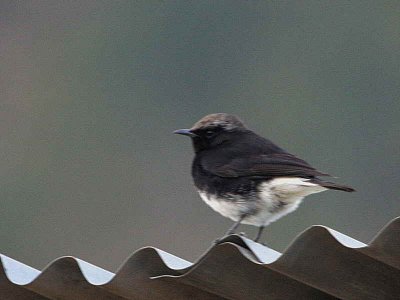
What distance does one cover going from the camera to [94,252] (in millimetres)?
27125

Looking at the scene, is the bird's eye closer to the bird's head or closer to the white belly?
the bird's head

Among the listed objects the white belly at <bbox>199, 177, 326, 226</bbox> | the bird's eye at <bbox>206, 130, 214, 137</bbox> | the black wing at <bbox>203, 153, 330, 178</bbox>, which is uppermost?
the bird's eye at <bbox>206, 130, 214, 137</bbox>

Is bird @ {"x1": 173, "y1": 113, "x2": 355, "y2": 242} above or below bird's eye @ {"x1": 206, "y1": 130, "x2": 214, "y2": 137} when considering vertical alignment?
below

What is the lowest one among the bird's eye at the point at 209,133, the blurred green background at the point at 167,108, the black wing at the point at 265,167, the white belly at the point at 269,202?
the blurred green background at the point at 167,108

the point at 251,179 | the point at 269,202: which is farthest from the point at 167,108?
the point at 269,202

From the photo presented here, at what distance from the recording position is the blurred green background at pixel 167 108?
2902 centimetres

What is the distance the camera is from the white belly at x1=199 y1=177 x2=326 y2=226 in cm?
697

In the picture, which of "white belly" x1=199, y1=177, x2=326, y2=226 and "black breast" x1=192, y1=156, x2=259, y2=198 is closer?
"white belly" x1=199, y1=177, x2=326, y2=226

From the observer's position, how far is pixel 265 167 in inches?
285

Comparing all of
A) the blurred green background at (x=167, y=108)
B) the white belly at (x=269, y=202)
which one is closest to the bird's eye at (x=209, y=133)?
the white belly at (x=269, y=202)

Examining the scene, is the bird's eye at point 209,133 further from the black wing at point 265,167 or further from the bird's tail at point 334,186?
the bird's tail at point 334,186

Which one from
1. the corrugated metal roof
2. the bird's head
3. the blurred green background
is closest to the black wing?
the bird's head

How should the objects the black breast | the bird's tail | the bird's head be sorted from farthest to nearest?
the bird's head → the black breast → the bird's tail

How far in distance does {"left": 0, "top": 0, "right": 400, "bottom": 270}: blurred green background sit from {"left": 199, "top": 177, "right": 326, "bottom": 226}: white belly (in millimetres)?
15153
